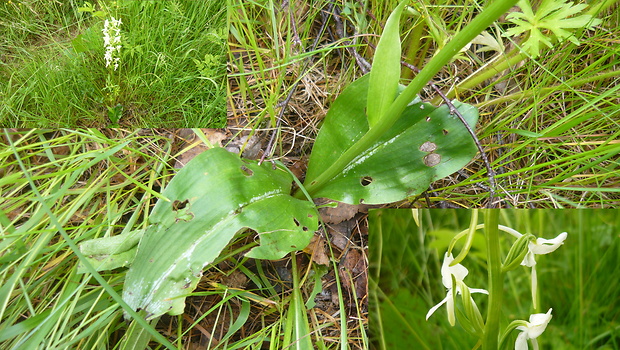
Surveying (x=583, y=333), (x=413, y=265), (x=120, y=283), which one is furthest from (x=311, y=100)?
(x=583, y=333)

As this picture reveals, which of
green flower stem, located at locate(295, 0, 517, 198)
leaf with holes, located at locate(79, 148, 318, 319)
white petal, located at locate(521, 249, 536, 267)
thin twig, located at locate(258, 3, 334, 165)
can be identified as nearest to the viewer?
green flower stem, located at locate(295, 0, 517, 198)

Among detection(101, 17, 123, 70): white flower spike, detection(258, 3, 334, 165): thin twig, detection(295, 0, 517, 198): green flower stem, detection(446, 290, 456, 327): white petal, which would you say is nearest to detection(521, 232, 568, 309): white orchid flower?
→ detection(446, 290, 456, 327): white petal

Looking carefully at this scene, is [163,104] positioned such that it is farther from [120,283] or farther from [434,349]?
[434,349]

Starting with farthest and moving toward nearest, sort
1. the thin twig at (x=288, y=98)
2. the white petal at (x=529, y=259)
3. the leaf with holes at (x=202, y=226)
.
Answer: the thin twig at (x=288, y=98)
the leaf with holes at (x=202, y=226)
the white petal at (x=529, y=259)

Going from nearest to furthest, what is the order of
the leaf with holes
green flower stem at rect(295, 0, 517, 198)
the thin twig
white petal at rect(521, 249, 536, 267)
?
1. green flower stem at rect(295, 0, 517, 198)
2. white petal at rect(521, 249, 536, 267)
3. the leaf with holes
4. the thin twig

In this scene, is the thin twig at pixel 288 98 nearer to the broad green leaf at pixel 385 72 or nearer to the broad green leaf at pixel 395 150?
the broad green leaf at pixel 395 150

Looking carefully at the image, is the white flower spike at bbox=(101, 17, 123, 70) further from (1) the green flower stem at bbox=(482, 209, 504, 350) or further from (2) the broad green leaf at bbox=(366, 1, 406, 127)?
(1) the green flower stem at bbox=(482, 209, 504, 350)

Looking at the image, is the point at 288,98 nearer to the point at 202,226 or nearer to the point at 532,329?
the point at 202,226

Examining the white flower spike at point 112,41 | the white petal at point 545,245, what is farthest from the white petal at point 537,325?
the white flower spike at point 112,41
